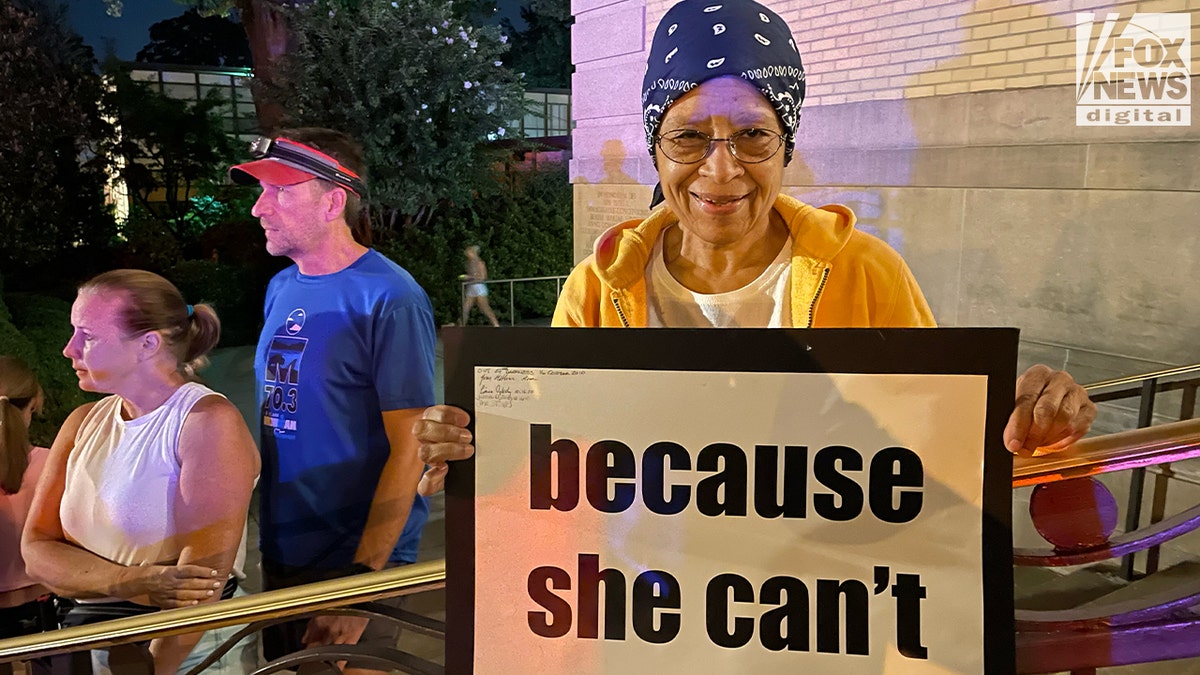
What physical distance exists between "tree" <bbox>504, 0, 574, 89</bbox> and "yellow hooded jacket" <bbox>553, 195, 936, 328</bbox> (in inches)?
123

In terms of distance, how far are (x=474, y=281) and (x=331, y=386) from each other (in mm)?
2717

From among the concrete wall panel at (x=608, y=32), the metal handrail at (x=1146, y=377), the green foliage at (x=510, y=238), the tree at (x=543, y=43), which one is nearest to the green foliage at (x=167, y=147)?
the green foliage at (x=510, y=238)

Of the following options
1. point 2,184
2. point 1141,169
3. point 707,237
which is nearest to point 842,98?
point 1141,169

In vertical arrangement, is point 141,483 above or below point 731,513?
below

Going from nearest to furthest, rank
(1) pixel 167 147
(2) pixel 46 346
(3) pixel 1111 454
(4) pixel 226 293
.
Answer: (3) pixel 1111 454
(4) pixel 226 293
(2) pixel 46 346
(1) pixel 167 147

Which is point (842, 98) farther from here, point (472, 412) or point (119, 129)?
point (472, 412)

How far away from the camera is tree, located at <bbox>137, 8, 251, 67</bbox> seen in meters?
3.41

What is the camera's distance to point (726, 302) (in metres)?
1.68

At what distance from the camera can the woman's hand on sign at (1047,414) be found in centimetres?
110

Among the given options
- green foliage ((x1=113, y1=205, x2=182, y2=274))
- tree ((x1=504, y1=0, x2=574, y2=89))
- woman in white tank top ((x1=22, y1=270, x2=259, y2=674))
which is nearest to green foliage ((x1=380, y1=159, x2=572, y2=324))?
tree ((x1=504, y1=0, x2=574, y2=89))

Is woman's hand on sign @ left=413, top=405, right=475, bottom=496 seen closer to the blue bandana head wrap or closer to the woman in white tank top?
the blue bandana head wrap

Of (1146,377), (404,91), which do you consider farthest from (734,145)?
(404,91)

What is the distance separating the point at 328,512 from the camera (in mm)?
2256

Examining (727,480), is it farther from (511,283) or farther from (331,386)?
(511,283)
